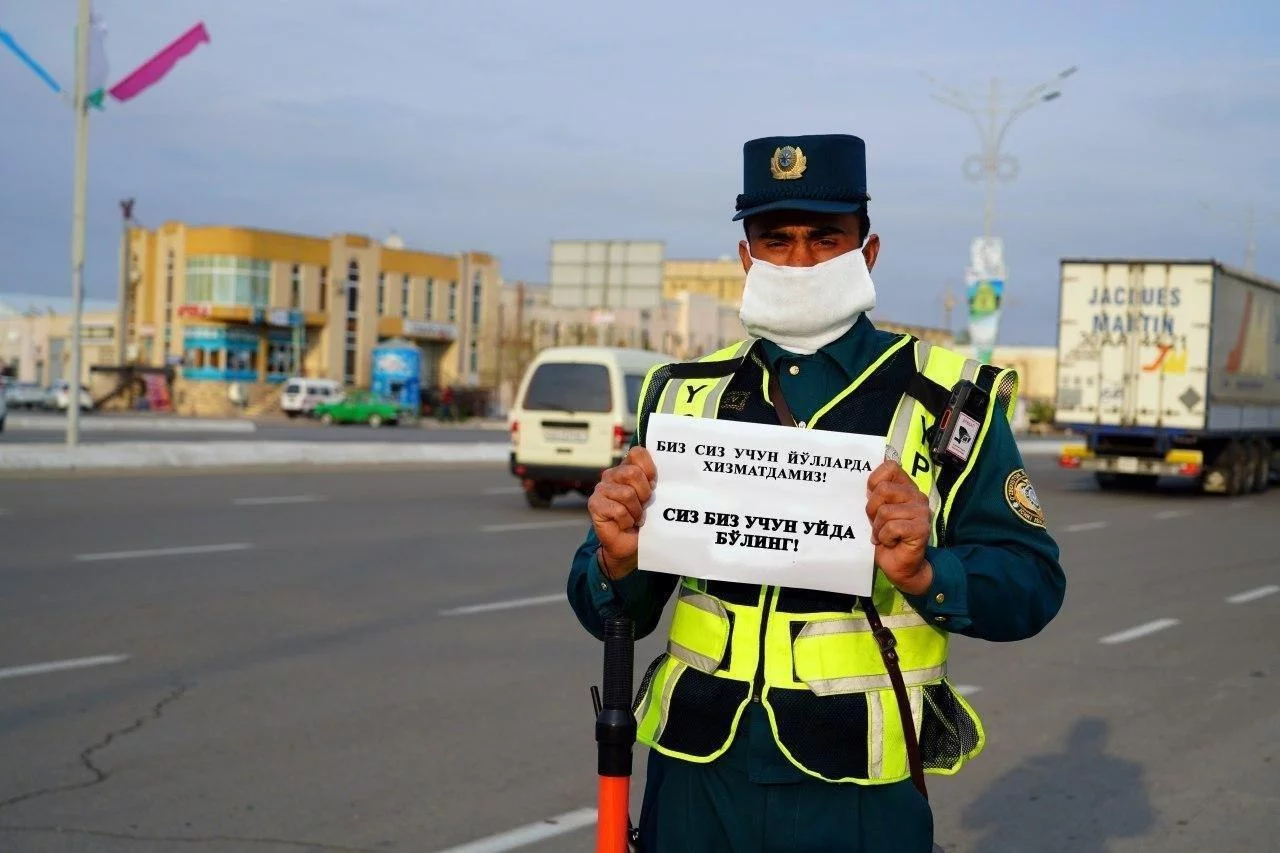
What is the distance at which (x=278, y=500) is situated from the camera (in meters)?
19.6

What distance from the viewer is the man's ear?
2781 millimetres

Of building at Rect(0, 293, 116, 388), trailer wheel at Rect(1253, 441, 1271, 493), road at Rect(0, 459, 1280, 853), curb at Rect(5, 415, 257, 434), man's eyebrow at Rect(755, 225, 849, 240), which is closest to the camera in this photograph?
man's eyebrow at Rect(755, 225, 849, 240)

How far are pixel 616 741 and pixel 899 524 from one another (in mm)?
583

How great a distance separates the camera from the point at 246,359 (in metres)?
80.9

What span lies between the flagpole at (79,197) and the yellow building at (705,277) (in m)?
97.9

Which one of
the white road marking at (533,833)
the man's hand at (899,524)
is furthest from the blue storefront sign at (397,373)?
the man's hand at (899,524)

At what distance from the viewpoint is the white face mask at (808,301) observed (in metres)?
2.64

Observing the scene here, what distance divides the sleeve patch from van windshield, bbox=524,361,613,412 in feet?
55.5

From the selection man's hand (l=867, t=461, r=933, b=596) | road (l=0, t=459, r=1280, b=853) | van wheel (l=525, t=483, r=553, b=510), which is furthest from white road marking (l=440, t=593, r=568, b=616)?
man's hand (l=867, t=461, r=933, b=596)

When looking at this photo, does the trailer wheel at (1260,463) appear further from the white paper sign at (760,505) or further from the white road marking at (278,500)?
the white paper sign at (760,505)

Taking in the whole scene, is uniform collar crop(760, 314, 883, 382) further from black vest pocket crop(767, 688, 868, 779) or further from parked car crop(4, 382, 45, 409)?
parked car crop(4, 382, 45, 409)

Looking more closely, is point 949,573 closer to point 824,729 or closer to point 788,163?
point 824,729

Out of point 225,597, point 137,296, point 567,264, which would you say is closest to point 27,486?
point 225,597

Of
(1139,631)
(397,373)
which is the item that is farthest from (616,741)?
(397,373)
